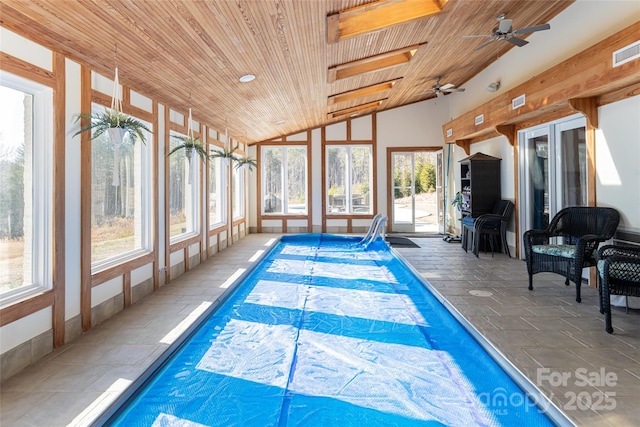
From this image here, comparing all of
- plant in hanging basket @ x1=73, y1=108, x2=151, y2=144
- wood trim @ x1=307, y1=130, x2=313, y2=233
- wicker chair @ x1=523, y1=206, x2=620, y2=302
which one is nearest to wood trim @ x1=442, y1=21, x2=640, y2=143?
wicker chair @ x1=523, y1=206, x2=620, y2=302

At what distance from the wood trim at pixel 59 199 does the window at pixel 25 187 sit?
4cm

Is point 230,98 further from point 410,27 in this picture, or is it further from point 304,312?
point 304,312

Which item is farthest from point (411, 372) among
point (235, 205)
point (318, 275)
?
point (235, 205)

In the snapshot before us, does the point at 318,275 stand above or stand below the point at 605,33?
below

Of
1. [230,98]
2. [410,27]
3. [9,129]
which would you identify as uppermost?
[410,27]

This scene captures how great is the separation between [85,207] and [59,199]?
0.35 m

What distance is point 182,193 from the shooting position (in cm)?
588

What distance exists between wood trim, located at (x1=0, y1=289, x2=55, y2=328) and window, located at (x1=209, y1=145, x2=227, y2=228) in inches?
173

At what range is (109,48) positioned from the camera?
10.1ft

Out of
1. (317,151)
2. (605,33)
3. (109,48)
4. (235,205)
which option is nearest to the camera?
(109,48)

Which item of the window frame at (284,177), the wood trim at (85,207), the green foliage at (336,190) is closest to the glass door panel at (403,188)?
the green foliage at (336,190)

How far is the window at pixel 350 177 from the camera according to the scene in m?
10.6

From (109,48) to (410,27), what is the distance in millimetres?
3269

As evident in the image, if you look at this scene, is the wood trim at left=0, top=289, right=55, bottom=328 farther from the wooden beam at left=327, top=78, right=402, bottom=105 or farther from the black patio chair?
the black patio chair
